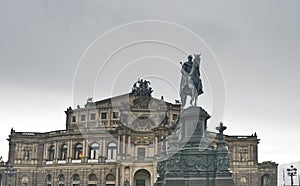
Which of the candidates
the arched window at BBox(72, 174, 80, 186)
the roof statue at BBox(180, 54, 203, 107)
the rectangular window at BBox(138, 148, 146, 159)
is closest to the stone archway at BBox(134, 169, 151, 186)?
the rectangular window at BBox(138, 148, 146, 159)

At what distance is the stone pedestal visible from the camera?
19.7 metres

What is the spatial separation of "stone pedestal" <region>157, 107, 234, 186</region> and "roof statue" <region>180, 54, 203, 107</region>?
1177mm

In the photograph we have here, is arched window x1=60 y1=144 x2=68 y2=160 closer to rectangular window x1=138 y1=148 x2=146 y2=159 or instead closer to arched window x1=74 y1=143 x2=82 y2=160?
arched window x1=74 y1=143 x2=82 y2=160

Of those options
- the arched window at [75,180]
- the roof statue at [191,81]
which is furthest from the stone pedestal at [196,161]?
the arched window at [75,180]

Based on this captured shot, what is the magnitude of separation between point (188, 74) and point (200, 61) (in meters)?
1.04

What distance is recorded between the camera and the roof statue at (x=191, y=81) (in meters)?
21.9

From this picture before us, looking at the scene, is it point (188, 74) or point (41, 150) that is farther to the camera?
point (41, 150)

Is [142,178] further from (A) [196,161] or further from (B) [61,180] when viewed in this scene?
Result: (A) [196,161]

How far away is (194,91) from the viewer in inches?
860

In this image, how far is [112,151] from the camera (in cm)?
6650

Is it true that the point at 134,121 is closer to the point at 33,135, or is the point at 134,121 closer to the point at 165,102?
the point at 165,102

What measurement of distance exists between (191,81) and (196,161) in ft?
15.2

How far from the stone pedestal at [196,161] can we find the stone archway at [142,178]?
142 ft

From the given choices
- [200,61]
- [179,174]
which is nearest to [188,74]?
[200,61]
